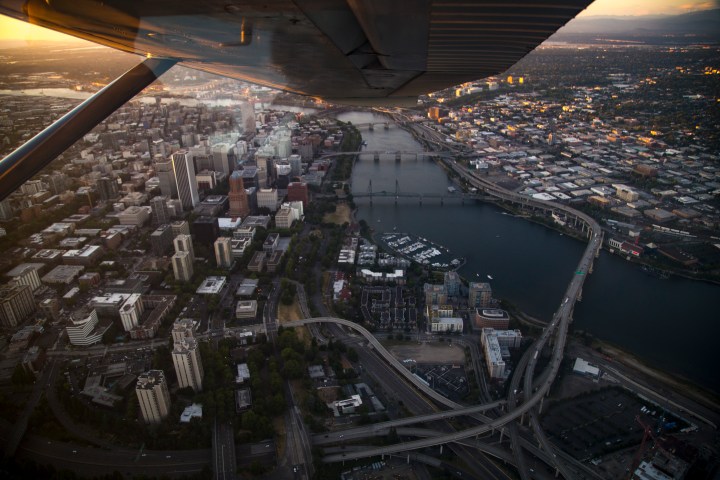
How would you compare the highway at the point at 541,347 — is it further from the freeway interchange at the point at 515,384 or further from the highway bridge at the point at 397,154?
the highway bridge at the point at 397,154

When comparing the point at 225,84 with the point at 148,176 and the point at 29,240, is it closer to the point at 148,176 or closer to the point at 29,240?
the point at 148,176

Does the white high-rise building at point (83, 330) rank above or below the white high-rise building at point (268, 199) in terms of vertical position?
below

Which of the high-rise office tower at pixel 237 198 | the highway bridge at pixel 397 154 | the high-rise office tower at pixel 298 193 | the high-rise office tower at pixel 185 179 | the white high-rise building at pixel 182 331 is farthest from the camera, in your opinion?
the highway bridge at pixel 397 154

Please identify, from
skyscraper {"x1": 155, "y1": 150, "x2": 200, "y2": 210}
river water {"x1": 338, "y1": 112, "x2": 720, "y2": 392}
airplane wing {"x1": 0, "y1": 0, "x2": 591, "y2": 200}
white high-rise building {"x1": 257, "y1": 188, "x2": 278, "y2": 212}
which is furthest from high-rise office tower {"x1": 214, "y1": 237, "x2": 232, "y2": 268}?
airplane wing {"x1": 0, "y1": 0, "x2": 591, "y2": 200}

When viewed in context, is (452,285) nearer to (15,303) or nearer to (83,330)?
(83,330)

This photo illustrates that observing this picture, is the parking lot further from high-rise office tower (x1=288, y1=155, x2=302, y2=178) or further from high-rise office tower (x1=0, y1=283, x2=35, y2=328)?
high-rise office tower (x1=288, y1=155, x2=302, y2=178)

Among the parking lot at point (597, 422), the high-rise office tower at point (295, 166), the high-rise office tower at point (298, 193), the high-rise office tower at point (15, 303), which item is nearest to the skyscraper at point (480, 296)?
the parking lot at point (597, 422)

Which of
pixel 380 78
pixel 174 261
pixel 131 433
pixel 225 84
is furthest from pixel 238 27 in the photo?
pixel 225 84
